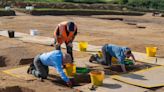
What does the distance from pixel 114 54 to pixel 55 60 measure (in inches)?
89.9

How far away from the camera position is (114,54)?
383 inches

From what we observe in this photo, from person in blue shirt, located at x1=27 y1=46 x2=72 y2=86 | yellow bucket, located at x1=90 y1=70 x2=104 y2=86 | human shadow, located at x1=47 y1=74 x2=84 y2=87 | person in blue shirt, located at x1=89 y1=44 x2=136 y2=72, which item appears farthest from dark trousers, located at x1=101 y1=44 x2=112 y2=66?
person in blue shirt, located at x1=27 y1=46 x2=72 y2=86

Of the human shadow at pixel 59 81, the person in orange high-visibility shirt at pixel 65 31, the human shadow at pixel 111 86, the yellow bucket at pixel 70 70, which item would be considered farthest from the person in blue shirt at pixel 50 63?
the person in orange high-visibility shirt at pixel 65 31

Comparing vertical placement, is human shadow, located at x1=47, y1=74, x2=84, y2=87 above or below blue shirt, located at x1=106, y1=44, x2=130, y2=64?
below

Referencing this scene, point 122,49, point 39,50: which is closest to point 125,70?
point 122,49

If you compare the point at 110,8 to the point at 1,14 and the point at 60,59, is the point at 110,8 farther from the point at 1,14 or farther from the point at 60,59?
the point at 60,59

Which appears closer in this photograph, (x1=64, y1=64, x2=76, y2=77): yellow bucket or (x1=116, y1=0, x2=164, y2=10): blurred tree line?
(x1=64, y1=64, x2=76, y2=77): yellow bucket

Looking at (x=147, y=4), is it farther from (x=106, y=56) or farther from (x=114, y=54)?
(x=114, y=54)

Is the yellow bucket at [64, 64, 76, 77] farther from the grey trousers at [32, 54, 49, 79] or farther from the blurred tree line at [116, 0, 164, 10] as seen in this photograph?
the blurred tree line at [116, 0, 164, 10]

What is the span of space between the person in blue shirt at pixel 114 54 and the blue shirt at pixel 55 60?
1.91m

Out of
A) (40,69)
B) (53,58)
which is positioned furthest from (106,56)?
(53,58)

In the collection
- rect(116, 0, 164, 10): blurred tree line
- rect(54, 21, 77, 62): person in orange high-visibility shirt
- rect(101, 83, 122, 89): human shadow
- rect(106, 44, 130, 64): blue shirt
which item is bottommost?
rect(116, 0, 164, 10): blurred tree line

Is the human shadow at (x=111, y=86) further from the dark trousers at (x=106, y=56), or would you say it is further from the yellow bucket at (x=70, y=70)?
the dark trousers at (x=106, y=56)

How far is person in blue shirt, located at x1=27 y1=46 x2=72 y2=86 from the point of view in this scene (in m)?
7.90
